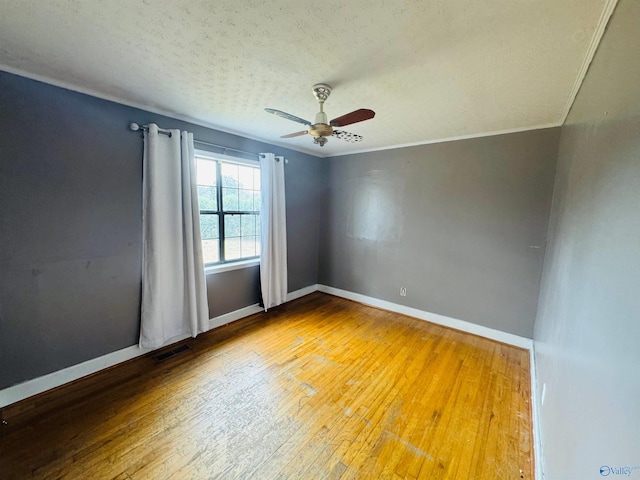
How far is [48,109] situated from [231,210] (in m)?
1.73

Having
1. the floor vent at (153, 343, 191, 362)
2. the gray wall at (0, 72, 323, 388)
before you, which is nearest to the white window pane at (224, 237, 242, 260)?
the gray wall at (0, 72, 323, 388)

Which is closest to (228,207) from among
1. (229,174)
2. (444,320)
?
(229,174)

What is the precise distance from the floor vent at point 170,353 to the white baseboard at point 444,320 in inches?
96.2

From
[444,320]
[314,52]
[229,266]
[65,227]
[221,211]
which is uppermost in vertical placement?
[314,52]

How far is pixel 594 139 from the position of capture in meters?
1.19

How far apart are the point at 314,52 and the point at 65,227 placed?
2341mm

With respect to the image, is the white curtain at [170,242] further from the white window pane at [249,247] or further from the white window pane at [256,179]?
the white window pane at [256,179]

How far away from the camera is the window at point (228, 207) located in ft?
9.67

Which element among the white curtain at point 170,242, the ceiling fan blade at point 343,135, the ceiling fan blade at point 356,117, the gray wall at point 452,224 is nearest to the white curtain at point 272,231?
the white curtain at point 170,242

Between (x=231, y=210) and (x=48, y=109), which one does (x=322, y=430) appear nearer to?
(x=231, y=210)

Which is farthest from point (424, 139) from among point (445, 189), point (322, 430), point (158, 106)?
point (322, 430)

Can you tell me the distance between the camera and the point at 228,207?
10.5ft

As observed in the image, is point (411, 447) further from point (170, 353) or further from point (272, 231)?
point (272, 231)

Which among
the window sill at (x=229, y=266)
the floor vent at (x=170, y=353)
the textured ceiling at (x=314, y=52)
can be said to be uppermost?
the textured ceiling at (x=314, y=52)
